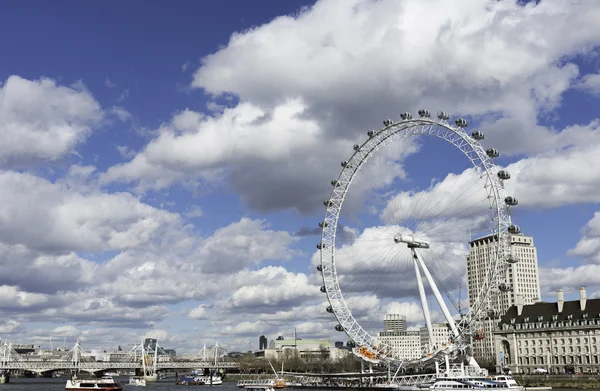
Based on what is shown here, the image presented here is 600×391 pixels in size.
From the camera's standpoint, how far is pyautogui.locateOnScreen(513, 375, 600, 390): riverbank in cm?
10080

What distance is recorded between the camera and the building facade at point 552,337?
135625mm

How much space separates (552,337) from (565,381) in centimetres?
3776

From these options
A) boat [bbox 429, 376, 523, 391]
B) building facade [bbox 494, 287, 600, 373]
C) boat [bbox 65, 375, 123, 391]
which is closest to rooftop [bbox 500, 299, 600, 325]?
Result: building facade [bbox 494, 287, 600, 373]

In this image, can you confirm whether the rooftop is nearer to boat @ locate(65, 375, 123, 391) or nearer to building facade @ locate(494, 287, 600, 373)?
building facade @ locate(494, 287, 600, 373)

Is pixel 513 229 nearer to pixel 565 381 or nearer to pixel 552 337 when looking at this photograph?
pixel 565 381

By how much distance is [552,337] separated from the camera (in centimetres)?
14262

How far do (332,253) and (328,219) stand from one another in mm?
5541

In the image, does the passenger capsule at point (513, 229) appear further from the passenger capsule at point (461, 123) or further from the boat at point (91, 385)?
the boat at point (91, 385)

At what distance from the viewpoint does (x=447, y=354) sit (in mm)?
90625

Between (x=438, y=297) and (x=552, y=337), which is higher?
(x=438, y=297)

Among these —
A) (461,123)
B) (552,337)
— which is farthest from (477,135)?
(552,337)

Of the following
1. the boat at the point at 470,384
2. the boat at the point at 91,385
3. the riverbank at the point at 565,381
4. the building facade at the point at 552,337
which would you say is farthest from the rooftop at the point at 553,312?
the boat at the point at 91,385

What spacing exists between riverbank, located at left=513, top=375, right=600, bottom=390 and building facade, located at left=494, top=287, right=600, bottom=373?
79.3 ft

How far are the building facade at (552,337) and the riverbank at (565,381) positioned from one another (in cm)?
2416
